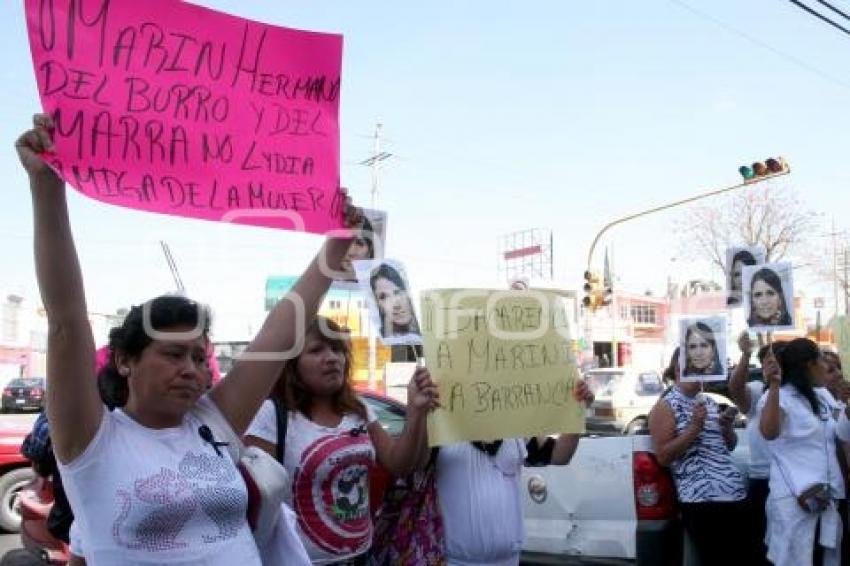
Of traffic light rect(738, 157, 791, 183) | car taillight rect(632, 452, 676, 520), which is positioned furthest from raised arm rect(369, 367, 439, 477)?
traffic light rect(738, 157, 791, 183)

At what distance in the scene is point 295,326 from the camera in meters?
2.47

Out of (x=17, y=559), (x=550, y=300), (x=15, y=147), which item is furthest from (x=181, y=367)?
(x=17, y=559)

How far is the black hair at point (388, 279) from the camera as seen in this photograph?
3127mm

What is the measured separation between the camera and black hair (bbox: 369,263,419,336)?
3.13 meters

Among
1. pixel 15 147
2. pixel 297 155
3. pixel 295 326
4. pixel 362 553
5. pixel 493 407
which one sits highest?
pixel 297 155

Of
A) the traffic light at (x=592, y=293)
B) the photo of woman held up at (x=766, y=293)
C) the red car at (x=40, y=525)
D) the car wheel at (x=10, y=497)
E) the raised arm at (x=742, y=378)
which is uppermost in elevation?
the traffic light at (x=592, y=293)

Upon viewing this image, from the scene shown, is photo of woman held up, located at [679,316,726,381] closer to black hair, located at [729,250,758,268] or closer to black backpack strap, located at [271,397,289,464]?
black hair, located at [729,250,758,268]

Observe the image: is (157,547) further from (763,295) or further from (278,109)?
(763,295)

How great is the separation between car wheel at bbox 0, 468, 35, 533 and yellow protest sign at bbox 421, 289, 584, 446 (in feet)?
21.8

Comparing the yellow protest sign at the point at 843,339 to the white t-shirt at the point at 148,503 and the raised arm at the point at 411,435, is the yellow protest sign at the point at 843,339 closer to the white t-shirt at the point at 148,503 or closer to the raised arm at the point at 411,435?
the raised arm at the point at 411,435

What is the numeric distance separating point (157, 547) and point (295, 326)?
74 cm

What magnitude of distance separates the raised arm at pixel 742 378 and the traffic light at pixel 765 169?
383 inches

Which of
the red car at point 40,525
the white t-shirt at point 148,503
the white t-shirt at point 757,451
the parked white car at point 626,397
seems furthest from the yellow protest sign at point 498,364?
the parked white car at point 626,397

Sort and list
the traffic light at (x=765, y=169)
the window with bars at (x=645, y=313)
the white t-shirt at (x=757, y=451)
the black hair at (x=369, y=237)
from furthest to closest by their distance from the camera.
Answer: the window with bars at (x=645, y=313), the traffic light at (x=765, y=169), the white t-shirt at (x=757, y=451), the black hair at (x=369, y=237)
